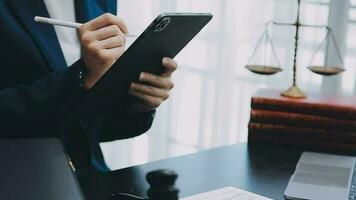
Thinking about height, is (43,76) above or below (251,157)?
above

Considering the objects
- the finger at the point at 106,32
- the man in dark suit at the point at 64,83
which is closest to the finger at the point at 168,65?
the man in dark suit at the point at 64,83

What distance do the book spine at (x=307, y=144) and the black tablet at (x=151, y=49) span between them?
270mm

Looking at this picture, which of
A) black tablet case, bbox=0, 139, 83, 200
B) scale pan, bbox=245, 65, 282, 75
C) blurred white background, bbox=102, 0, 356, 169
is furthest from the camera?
blurred white background, bbox=102, 0, 356, 169

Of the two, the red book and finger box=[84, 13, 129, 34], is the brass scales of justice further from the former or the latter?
finger box=[84, 13, 129, 34]

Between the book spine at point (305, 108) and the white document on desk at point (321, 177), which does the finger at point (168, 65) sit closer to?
the book spine at point (305, 108)

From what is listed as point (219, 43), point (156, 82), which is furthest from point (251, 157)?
point (219, 43)

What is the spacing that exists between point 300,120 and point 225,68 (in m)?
0.92

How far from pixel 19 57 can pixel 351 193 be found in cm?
74

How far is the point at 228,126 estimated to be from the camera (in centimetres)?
216

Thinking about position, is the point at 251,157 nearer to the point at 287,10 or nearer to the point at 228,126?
the point at 287,10

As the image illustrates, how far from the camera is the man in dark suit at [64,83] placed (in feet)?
3.54

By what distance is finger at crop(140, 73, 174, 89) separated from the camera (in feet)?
3.67

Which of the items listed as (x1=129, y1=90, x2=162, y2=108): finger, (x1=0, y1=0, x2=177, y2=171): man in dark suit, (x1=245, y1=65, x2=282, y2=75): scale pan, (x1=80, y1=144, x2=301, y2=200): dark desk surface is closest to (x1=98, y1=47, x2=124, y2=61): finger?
(x1=0, y1=0, x2=177, y2=171): man in dark suit

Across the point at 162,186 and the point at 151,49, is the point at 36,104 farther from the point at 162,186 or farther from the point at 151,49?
the point at 162,186
